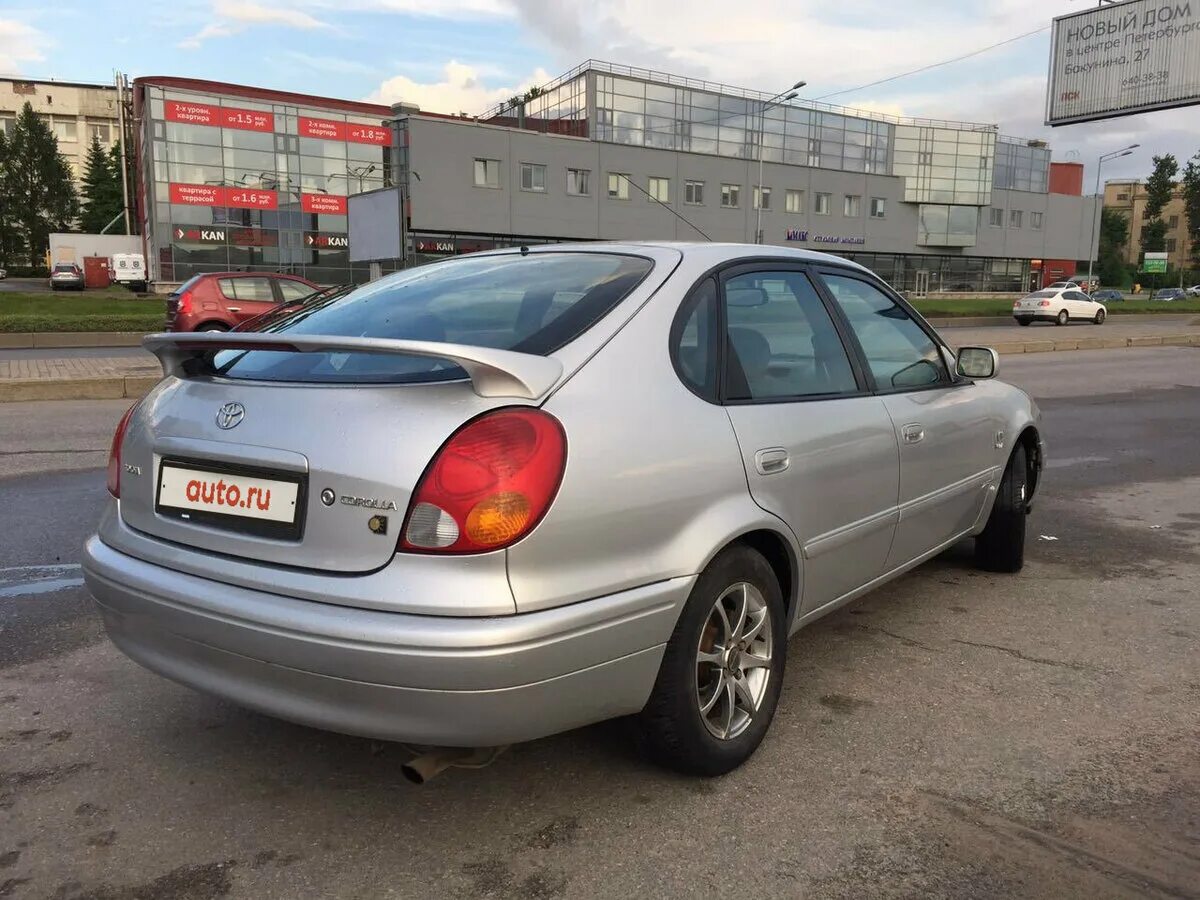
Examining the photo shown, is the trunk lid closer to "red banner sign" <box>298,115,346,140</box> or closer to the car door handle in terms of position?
the car door handle

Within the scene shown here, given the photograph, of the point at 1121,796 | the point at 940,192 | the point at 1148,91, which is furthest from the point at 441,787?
the point at 940,192

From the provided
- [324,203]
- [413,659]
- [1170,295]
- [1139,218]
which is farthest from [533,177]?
[1139,218]

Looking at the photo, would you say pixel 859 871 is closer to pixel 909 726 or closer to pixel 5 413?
pixel 909 726

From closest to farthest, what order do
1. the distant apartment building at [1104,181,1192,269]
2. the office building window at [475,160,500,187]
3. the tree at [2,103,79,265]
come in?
1. the office building window at [475,160,500,187]
2. the tree at [2,103,79,265]
3. the distant apartment building at [1104,181,1192,269]

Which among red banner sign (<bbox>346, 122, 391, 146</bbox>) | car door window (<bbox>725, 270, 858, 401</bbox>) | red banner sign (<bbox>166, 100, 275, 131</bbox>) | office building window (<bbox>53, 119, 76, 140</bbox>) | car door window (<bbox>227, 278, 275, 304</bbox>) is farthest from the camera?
office building window (<bbox>53, 119, 76, 140</bbox>)

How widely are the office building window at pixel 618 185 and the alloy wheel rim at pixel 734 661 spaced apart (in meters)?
52.3

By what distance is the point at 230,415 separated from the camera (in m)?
2.45

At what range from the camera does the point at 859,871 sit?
230cm

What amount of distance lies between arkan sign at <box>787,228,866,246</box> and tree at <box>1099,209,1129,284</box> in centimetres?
6833

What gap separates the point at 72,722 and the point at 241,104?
48034mm

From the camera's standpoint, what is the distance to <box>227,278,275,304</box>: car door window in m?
16.8

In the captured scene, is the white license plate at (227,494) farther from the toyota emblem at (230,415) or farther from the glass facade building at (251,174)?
the glass facade building at (251,174)

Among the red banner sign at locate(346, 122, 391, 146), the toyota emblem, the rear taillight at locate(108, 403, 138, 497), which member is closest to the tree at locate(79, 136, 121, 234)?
the red banner sign at locate(346, 122, 391, 146)

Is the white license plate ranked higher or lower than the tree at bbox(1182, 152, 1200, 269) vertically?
lower
